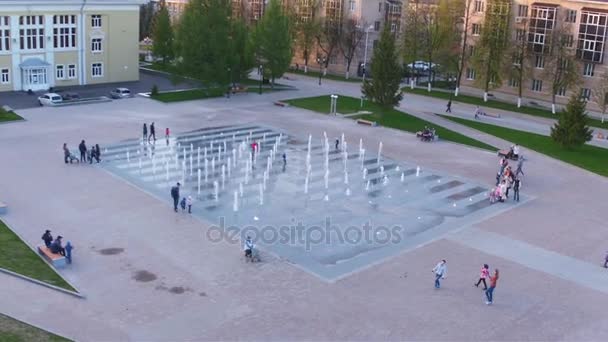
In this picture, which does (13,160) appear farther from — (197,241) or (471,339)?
(471,339)

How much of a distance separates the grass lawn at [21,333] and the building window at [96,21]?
1701 inches

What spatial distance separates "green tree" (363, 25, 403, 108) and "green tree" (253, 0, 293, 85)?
12974mm

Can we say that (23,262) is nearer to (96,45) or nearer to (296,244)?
(296,244)

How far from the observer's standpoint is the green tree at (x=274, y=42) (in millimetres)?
57500

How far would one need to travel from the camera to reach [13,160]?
34000 mm

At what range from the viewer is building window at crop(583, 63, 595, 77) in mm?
56438

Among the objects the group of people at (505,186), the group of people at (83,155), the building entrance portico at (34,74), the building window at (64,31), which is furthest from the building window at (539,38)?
the building entrance portico at (34,74)

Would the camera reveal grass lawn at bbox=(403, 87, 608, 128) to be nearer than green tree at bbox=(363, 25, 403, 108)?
No

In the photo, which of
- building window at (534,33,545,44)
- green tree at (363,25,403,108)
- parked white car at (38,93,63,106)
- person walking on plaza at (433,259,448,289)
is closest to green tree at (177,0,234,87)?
parked white car at (38,93,63,106)

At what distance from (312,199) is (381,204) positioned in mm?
3000

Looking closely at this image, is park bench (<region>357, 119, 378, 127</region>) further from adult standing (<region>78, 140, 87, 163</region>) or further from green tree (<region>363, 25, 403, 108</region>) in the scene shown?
adult standing (<region>78, 140, 87, 163</region>)

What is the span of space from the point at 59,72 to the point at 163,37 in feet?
42.6

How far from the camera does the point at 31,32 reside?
5344cm

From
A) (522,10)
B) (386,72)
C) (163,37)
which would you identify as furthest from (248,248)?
(163,37)
